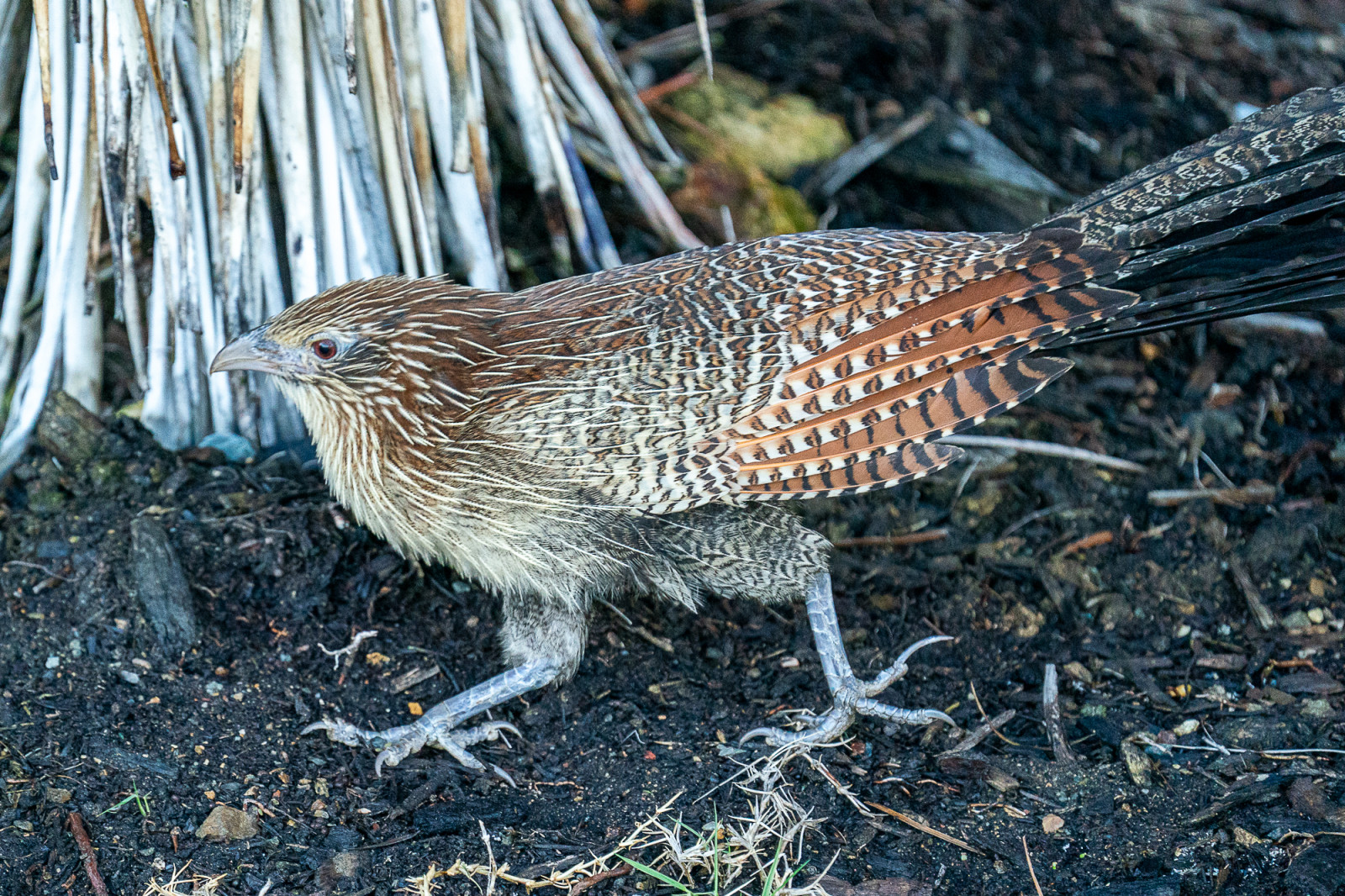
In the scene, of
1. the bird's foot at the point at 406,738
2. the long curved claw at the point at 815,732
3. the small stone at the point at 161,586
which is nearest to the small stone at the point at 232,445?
the small stone at the point at 161,586

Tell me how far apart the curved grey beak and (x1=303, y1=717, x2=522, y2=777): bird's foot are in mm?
1084

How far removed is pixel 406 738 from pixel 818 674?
1.34 metres

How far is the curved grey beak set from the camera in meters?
3.62

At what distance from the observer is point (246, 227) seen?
13.8ft

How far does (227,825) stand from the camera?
10.5 ft

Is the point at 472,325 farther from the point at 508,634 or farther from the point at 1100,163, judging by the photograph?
the point at 1100,163

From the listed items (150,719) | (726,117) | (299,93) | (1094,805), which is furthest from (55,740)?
(726,117)

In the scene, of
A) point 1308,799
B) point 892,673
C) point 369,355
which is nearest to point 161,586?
point 369,355

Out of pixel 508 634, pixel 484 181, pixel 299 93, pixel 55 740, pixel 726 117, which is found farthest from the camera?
pixel 726 117

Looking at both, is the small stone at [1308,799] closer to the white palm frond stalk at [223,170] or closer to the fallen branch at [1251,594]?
the fallen branch at [1251,594]

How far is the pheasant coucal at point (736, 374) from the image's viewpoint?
11.4ft

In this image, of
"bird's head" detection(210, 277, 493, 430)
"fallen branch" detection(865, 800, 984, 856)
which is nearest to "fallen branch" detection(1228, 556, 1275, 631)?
"fallen branch" detection(865, 800, 984, 856)

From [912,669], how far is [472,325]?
71.8 inches

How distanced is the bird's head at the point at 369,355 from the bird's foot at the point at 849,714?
139 centimetres
